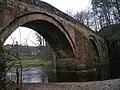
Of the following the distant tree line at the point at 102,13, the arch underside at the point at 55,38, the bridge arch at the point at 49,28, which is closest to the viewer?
the bridge arch at the point at 49,28

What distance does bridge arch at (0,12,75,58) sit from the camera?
17991mm

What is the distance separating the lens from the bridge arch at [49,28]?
59.0ft

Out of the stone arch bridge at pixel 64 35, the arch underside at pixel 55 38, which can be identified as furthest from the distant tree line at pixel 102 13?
the arch underside at pixel 55 38

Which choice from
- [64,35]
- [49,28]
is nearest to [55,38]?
[64,35]

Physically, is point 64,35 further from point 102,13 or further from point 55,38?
point 102,13

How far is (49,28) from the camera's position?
992 inches

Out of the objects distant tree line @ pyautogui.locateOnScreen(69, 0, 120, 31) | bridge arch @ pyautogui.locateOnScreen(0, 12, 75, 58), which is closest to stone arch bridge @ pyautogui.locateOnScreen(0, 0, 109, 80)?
bridge arch @ pyautogui.locateOnScreen(0, 12, 75, 58)

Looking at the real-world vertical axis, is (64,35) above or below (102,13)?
below

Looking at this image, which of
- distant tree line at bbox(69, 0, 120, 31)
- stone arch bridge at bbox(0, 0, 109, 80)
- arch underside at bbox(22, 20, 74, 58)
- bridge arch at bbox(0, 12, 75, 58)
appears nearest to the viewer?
bridge arch at bbox(0, 12, 75, 58)

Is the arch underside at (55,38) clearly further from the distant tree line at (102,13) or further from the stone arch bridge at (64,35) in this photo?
the distant tree line at (102,13)

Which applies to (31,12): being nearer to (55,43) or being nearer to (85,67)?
(55,43)

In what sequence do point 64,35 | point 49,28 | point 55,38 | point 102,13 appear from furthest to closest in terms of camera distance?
point 102,13
point 55,38
point 64,35
point 49,28

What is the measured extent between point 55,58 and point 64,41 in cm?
371

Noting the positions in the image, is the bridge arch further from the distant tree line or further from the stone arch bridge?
the distant tree line
